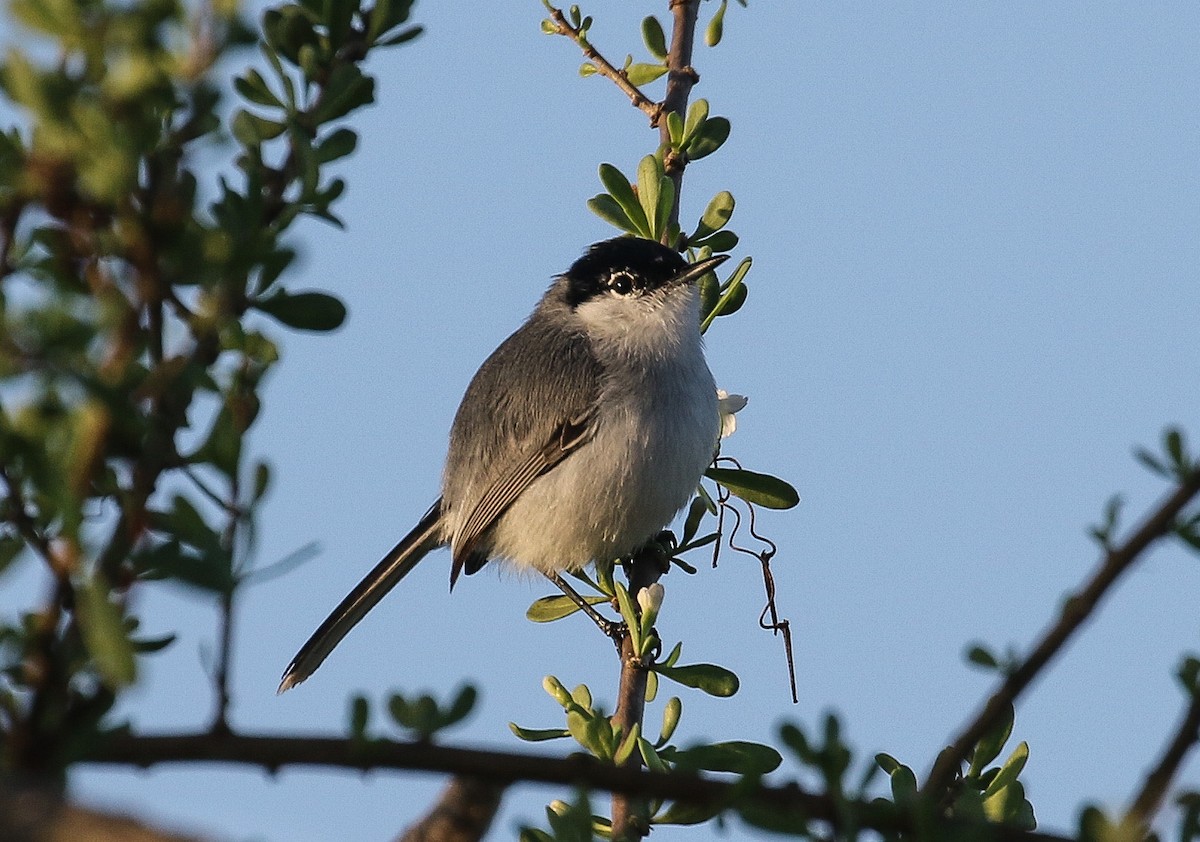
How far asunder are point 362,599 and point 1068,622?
4.68m

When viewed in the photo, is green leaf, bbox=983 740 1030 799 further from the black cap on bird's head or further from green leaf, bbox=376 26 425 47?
the black cap on bird's head

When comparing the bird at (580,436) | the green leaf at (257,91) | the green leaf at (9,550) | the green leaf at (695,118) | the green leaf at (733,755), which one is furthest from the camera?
the bird at (580,436)

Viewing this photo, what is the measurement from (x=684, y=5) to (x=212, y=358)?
3121 millimetres

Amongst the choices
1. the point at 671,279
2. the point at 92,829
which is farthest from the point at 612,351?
the point at 92,829

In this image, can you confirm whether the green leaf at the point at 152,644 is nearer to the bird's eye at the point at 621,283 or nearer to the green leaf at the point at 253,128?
the green leaf at the point at 253,128

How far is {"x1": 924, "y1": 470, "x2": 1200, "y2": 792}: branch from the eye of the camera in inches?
50.3

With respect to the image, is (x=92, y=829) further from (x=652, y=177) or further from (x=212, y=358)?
(x=652, y=177)

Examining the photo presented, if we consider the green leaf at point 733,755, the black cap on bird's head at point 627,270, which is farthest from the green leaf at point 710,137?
the green leaf at point 733,755

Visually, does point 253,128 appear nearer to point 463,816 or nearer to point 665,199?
point 463,816

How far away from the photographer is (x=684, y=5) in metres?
4.19

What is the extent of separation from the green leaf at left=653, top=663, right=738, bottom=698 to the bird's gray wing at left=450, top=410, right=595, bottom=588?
2189 millimetres

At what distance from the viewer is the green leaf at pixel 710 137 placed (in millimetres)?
3953

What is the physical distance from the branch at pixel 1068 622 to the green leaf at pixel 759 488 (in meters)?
2.71

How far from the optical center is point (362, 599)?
5.75m
